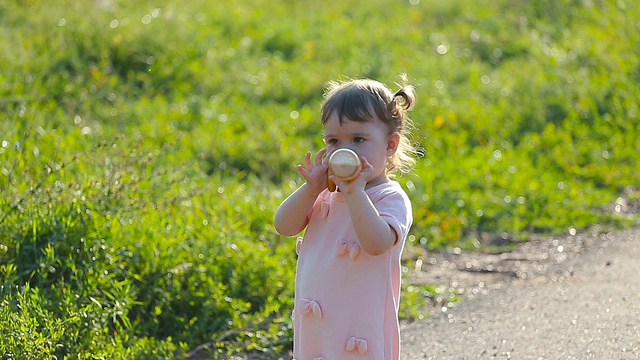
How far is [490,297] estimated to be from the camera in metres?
5.16

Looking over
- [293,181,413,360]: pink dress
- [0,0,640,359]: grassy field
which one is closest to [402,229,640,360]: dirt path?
[0,0,640,359]: grassy field

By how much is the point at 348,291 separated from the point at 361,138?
0.48 metres

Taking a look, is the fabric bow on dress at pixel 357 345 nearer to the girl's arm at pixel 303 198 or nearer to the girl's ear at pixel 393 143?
the girl's arm at pixel 303 198

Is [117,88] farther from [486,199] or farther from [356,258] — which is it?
[356,258]

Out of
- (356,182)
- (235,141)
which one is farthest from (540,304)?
(235,141)

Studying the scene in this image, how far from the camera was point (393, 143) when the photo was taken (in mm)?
3361

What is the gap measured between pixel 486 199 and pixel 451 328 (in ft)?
6.14

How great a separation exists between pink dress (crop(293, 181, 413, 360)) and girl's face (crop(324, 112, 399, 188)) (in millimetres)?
110

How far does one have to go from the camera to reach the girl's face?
324 cm

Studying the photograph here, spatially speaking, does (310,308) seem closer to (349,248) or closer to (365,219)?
(349,248)

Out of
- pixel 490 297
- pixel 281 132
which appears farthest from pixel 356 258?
pixel 281 132

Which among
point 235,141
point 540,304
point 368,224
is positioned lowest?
point 235,141

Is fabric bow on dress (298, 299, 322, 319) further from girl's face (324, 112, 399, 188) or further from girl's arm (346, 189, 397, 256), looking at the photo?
girl's face (324, 112, 399, 188)

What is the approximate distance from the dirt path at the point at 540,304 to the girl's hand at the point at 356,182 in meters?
1.50
